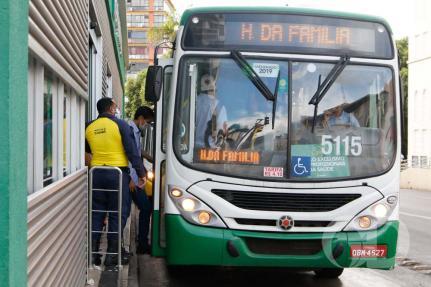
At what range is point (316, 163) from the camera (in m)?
6.35

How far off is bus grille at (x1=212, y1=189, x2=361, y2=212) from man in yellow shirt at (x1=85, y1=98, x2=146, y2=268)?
122cm

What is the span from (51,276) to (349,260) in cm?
328

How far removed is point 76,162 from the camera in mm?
6113

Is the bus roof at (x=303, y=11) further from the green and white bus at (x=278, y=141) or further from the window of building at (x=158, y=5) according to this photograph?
the window of building at (x=158, y=5)

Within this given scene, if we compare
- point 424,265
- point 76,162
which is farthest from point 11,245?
point 424,265

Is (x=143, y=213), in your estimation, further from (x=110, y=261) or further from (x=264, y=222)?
(x=264, y=222)

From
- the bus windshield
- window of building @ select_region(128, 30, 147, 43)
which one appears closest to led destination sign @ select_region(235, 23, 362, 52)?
the bus windshield

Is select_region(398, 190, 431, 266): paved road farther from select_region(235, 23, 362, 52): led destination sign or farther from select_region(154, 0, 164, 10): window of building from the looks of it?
select_region(154, 0, 164, 10): window of building

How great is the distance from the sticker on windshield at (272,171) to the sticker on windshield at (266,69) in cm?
90

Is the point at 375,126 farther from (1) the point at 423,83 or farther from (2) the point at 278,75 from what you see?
(1) the point at 423,83

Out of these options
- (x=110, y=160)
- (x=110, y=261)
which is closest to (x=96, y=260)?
(x=110, y=261)

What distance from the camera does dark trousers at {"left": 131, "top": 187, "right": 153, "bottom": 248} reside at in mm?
7910

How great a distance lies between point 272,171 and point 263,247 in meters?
0.72

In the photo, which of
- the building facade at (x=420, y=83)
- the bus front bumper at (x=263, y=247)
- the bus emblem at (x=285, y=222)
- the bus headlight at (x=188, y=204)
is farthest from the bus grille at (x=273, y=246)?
the building facade at (x=420, y=83)
